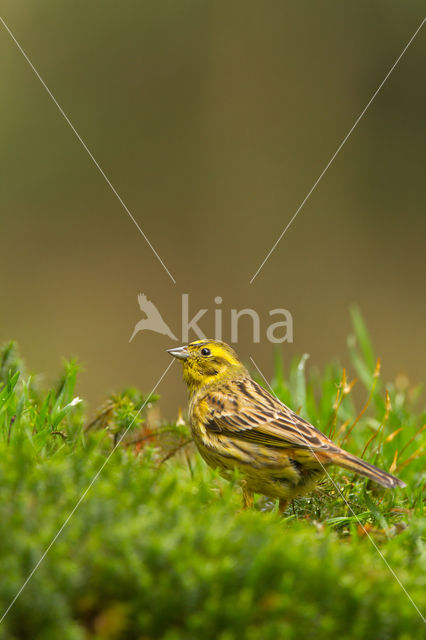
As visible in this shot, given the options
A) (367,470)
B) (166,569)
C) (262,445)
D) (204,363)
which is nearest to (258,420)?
(262,445)

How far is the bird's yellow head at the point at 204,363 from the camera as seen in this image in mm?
5059

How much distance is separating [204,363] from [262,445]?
3.70 ft

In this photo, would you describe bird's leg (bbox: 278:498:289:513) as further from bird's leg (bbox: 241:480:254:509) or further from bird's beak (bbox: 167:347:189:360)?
bird's beak (bbox: 167:347:189:360)

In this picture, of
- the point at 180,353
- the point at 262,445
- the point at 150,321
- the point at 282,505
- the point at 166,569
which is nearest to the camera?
the point at 166,569

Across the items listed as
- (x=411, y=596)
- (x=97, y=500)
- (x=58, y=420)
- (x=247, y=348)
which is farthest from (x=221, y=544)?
(x=247, y=348)

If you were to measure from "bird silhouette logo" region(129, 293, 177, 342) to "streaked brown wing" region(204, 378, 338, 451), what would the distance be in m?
3.34

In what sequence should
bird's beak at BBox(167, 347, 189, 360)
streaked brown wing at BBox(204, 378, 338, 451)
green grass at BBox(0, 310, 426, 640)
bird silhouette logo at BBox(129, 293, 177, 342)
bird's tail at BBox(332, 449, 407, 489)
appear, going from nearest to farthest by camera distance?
green grass at BBox(0, 310, 426, 640)
bird's tail at BBox(332, 449, 407, 489)
streaked brown wing at BBox(204, 378, 338, 451)
bird's beak at BBox(167, 347, 189, 360)
bird silhouette logo at BBox(129, 293, 177, 342)

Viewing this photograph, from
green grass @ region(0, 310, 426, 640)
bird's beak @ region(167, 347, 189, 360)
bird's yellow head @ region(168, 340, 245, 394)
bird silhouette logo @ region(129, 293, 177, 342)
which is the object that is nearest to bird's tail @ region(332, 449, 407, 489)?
green grass @ region(0, 310, 426, 640)

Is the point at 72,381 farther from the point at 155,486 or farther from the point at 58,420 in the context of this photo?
the point at 155,486

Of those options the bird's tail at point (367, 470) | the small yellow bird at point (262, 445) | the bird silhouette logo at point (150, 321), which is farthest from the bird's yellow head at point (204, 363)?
the bird silhouette logo at point (150, 321)

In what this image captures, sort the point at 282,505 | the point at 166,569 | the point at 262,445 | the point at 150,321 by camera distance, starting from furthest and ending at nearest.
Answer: the point at 150,321, the point at 262,445, the point at 282,505, the point at 166,569

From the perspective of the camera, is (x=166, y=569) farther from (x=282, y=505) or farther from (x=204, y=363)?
(x=204, y=363)

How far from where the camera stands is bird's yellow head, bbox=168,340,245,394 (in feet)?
16.6

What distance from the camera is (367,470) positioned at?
365 cm
